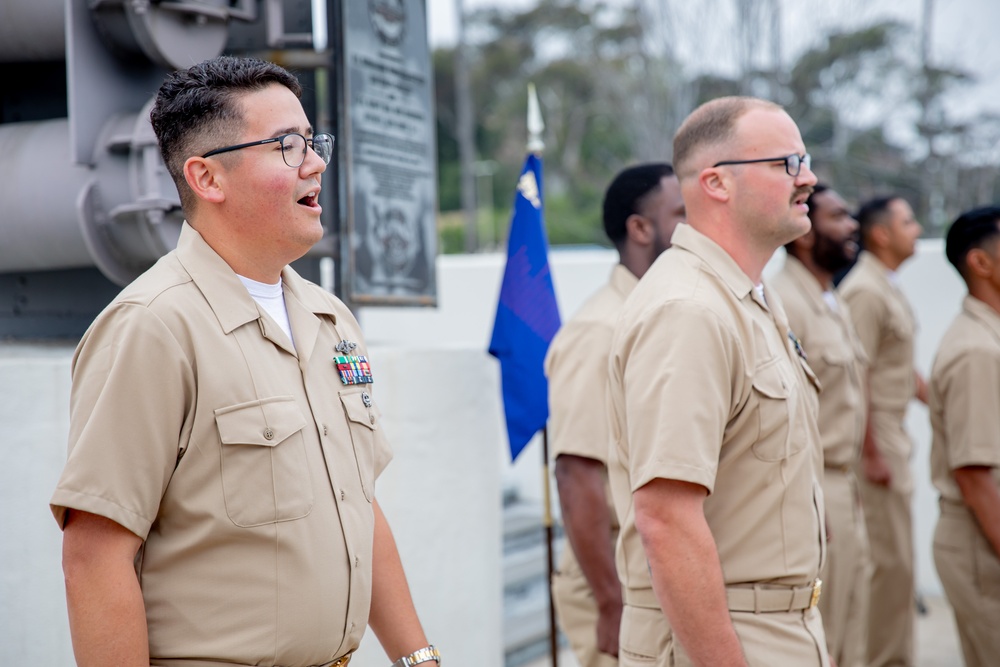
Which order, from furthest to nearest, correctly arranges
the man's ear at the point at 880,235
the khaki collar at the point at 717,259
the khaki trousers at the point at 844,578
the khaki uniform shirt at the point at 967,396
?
the man's ear at the point at 880,235
the khaki trousers at the point at 844,578
the khaki uniform shirt at the point at 967,396
the khaki collar at the point at 717,259

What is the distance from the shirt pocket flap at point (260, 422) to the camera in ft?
5.98

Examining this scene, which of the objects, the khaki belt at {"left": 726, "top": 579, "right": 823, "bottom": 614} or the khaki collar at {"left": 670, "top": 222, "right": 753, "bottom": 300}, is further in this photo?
the khaki collar at {"left": 670, "top": 222, "right": 753, "bottom": 300}

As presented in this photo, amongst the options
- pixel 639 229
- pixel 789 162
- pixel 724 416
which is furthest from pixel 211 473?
pixel 639 229

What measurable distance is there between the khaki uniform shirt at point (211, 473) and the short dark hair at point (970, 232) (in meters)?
3.46

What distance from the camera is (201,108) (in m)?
1.96

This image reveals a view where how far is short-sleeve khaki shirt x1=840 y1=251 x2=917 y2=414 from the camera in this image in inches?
215

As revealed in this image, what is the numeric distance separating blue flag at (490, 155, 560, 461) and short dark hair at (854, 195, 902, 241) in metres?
2.55

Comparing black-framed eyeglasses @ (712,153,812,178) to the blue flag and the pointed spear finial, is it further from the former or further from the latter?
the pointed spear finial

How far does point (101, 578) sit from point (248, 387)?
15.9 inches

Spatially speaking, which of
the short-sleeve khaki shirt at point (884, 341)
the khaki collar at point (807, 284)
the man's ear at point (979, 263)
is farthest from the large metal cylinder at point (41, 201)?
the short-sleeve khaki shirt at point (884, 341)

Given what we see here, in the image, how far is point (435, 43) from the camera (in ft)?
106

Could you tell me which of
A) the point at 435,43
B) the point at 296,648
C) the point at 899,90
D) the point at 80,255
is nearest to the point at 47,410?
the point at 80,255

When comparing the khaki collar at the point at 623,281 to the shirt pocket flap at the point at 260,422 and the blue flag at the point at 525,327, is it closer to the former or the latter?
the blue flag at the point at 525,327

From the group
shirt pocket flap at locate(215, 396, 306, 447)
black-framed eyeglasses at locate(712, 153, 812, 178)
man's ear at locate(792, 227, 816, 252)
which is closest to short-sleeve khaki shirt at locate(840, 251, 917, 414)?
man's ear at locate(792, 227, 816, 252)
